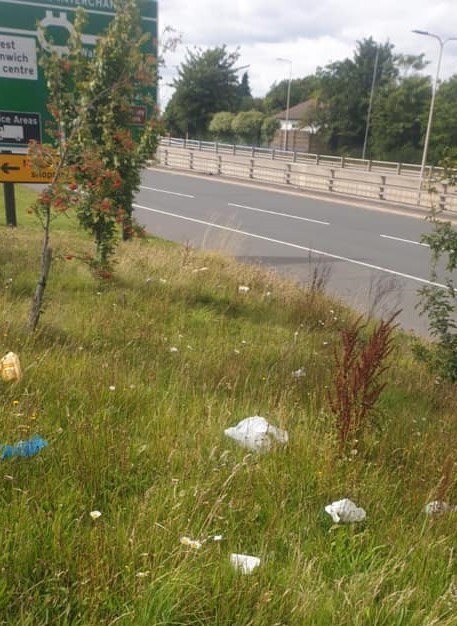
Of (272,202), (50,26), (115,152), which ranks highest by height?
(50,26)

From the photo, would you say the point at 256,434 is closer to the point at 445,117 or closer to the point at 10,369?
the point at 10,369

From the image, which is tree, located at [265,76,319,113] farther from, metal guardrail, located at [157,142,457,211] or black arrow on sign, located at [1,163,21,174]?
black arrow on sign, located at [1,163,21,174]

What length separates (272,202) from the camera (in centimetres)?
2450

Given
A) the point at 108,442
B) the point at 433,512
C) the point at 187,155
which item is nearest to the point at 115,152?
the point at 108,442

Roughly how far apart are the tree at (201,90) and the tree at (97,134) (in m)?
76.2

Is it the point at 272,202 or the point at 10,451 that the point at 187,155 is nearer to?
the point at 272,202

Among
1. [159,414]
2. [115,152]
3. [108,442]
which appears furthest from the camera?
[115,152]

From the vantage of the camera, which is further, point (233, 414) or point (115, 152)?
point (115, 152)

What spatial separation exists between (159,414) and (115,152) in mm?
4166

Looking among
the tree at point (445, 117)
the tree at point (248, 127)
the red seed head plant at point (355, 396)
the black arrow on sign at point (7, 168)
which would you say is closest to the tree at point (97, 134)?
the red seed head plant at point (355, 396)

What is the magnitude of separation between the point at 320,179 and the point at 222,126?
47.9 metres

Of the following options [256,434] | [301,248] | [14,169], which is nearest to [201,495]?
[256,434]

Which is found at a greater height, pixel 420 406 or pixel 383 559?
pixel 383 559

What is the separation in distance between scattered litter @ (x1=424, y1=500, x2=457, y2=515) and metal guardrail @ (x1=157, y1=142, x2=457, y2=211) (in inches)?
738
